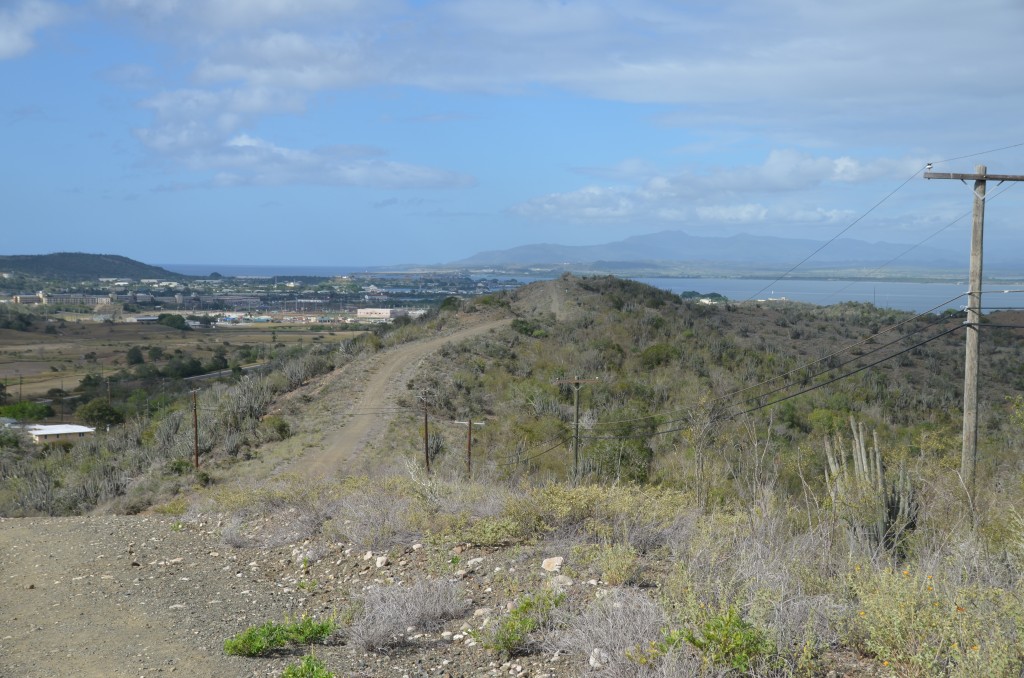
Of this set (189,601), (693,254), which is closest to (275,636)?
(189,601)

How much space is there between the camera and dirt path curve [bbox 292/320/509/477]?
896 inches

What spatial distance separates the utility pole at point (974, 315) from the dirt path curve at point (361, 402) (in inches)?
478

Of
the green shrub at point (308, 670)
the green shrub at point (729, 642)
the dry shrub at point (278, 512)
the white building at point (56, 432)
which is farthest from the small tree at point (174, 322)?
the green shrub at point (729, 642)

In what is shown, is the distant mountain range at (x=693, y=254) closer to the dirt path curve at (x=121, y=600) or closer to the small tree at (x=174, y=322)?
the small tree at (x=174, y=322)

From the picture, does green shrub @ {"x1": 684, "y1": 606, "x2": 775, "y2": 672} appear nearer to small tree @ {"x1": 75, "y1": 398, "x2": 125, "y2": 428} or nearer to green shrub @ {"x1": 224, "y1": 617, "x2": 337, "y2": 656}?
green shrub @ {"x1": 224, "y1": 617, "x2": 337, "y2": 656}

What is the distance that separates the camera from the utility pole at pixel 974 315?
13.5 metres

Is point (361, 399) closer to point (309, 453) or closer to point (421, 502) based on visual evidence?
point (309, 453)

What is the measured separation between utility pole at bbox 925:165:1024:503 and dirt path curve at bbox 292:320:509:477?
12129mm

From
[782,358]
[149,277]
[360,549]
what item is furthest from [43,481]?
[149,277]

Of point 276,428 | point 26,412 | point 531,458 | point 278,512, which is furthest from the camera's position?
point 26,412

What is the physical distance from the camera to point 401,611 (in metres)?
7.73

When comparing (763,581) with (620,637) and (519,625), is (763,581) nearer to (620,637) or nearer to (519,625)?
(620,637)

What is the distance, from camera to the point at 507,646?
696 centimetres

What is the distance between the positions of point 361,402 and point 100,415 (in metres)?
16.1
